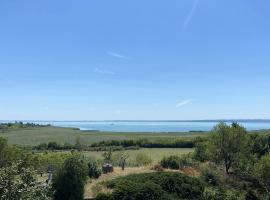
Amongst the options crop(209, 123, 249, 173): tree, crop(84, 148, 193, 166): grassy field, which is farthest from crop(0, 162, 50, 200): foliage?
crop(84, 148, 193, 166): grassy field

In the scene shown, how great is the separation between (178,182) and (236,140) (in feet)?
58.0

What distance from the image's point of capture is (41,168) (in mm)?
54438

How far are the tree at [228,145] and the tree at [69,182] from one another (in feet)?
84.8

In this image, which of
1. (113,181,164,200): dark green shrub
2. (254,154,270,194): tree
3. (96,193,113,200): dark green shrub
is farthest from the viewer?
(254,154,270,194): tree

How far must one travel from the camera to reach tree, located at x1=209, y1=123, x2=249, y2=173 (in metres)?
58.5

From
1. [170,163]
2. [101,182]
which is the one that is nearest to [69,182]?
[101,182]

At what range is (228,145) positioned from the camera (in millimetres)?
58625

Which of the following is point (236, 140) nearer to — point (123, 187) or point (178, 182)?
point (178, 182)

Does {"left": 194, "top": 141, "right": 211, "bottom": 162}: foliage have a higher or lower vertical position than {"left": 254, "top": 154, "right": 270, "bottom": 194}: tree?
higher

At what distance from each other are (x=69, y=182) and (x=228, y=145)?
92.2ft

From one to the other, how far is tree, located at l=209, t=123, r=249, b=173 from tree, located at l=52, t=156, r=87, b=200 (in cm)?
2584

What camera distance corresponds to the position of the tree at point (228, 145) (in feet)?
192

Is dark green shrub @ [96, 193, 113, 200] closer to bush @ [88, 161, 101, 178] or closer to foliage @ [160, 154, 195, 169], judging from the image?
bush @ [88, 161, 101, 178]

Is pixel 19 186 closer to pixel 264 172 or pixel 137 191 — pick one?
pixel 137 191
